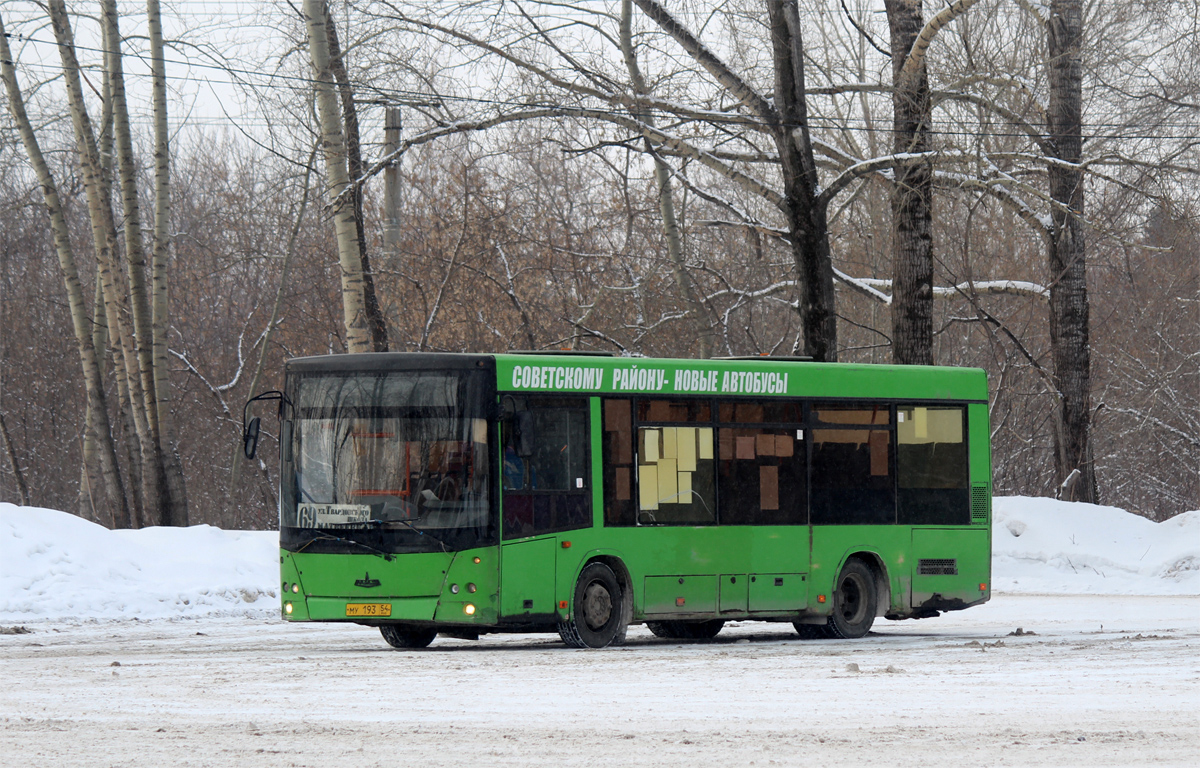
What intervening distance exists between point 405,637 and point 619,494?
250 cm

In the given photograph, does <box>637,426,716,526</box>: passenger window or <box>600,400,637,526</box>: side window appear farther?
<box>637,426,716,526</box>: passenger window

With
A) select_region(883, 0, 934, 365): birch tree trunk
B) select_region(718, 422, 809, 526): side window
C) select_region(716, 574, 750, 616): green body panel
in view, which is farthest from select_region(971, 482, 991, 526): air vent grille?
select_region(883, 0, 934, 365): birch tree trunk

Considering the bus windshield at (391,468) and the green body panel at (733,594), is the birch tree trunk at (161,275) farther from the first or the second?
the green body panel at (733,594)

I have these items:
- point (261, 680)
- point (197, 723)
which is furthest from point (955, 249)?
point (197, 723)

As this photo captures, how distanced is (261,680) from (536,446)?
3.97 metres

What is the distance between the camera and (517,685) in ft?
38.0

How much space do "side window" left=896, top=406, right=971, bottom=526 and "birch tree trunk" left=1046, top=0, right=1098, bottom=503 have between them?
9.89 metres

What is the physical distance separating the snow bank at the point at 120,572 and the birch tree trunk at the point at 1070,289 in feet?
47.1

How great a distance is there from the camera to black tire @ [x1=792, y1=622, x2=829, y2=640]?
1755cm

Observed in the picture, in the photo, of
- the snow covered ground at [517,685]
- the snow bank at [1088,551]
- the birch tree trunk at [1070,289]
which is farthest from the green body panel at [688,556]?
the birch tree trunk at [1070,289]

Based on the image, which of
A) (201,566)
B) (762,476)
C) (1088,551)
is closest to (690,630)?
(762,476)

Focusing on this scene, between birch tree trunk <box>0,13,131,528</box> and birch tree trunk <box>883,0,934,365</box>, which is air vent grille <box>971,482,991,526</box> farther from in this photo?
birch tree trunk <box>0,13,131,528</box>

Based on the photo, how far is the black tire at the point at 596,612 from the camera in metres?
15.2

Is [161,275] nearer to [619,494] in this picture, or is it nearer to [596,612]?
[619,494]
